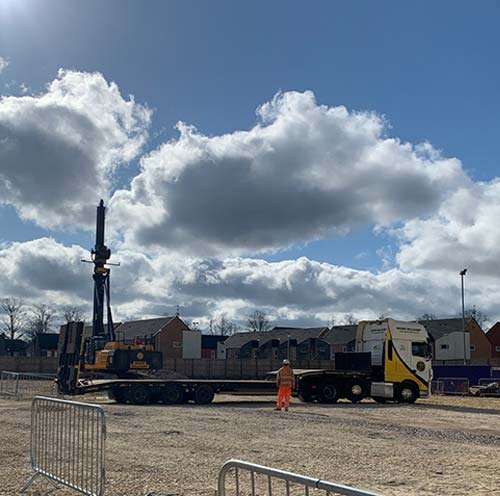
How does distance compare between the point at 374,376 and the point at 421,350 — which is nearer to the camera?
the point at 374,376

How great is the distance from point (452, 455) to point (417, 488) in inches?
136

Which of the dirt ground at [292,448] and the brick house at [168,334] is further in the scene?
the brick house at [168,334]

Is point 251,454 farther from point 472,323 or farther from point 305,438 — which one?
point 472,323

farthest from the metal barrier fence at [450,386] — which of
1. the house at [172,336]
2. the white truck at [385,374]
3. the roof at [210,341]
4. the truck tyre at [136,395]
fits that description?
the roof at [210,341]

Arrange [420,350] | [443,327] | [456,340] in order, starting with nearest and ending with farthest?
1. [420,350]
2. [456,340]
3. [443,327]

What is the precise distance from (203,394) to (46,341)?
82.0 meters

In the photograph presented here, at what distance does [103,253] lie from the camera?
42062 mm

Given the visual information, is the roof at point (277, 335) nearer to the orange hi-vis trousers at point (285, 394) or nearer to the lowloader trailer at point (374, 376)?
the lowloader trailer at point (374, 376)

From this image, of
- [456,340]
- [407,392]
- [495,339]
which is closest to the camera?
[407,392]

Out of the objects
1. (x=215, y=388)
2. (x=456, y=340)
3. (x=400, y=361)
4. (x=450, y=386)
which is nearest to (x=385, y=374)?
(x=400, y=361)

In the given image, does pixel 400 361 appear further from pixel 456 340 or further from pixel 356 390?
pixel 456 340

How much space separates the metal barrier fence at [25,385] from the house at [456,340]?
60.4m

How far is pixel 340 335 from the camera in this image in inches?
3679

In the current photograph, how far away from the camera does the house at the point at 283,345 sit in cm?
9419
